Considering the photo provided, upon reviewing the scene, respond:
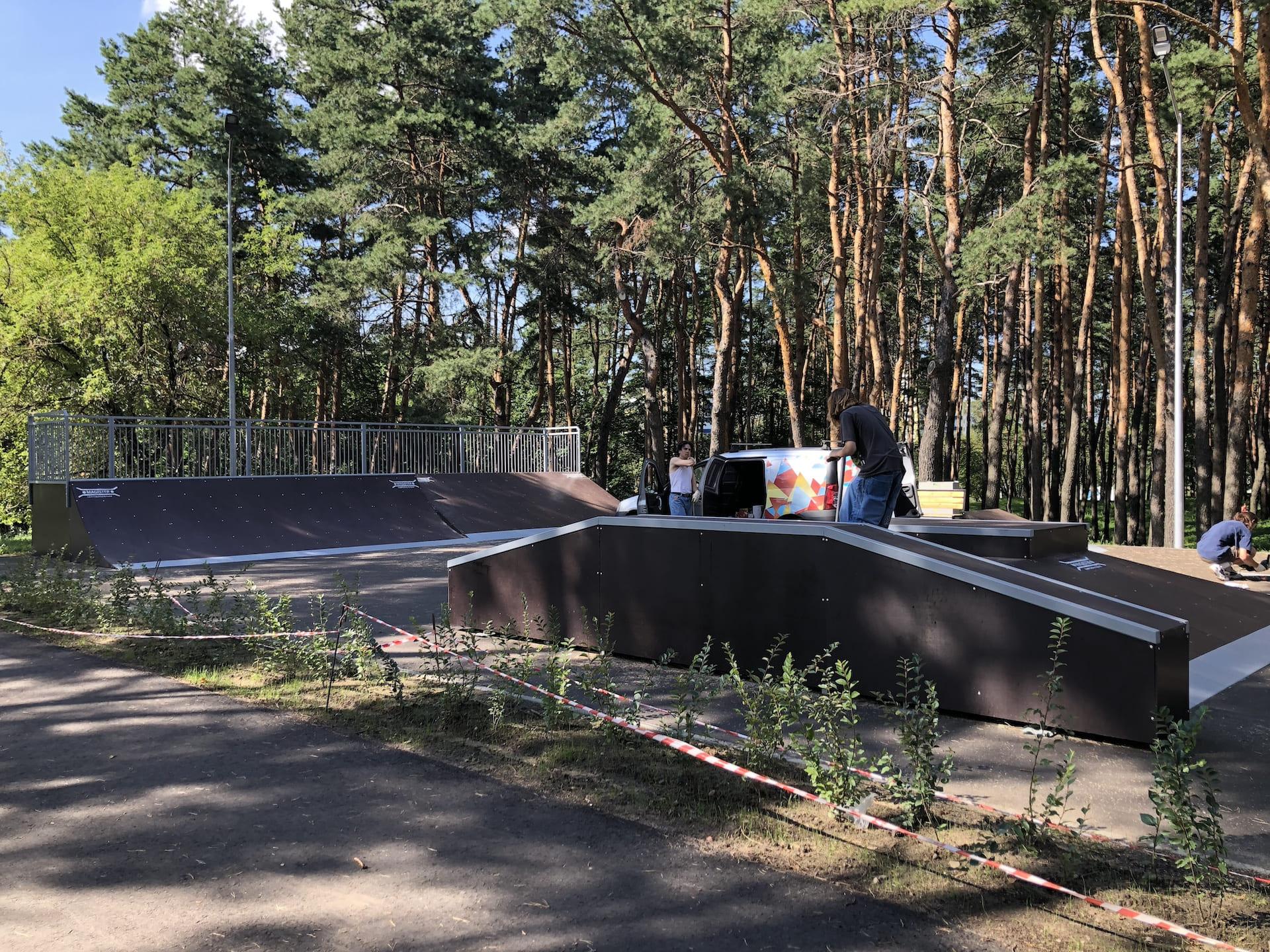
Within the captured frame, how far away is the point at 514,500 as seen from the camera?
25.3 meters

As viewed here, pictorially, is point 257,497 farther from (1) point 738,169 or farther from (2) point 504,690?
(2) point 504,690

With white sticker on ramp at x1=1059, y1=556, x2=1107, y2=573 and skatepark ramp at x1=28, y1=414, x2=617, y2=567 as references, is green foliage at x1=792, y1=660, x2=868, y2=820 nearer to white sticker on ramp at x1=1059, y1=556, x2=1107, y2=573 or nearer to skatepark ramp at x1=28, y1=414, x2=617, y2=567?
white sticker on ramp at x1=1059, y1=556, x2=1107, y2=573

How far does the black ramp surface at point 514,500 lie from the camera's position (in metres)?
23.3

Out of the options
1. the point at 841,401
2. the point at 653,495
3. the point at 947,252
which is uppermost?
the point at 947,252

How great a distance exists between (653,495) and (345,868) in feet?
40.7

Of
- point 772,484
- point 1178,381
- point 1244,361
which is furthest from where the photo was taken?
point 1244,361

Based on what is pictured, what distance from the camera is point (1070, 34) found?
876 inches

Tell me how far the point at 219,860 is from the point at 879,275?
25007 millimetres

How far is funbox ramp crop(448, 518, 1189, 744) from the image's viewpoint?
5.32 metres

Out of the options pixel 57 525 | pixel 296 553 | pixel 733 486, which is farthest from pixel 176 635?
pixel 57 525

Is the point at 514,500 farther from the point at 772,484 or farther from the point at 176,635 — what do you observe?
the point at 176,635

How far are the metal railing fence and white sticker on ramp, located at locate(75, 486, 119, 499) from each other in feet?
1.21

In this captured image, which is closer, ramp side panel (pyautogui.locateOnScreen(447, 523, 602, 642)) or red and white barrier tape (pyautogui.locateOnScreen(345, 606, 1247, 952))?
red and white barrier tape (pyautogui.locateOnScreen(345, 606, 1247, 952))

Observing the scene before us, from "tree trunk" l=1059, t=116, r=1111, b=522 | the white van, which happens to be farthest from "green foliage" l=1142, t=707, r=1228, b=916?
"tree trunk" l=1059, t=116, r=1111, b=522
